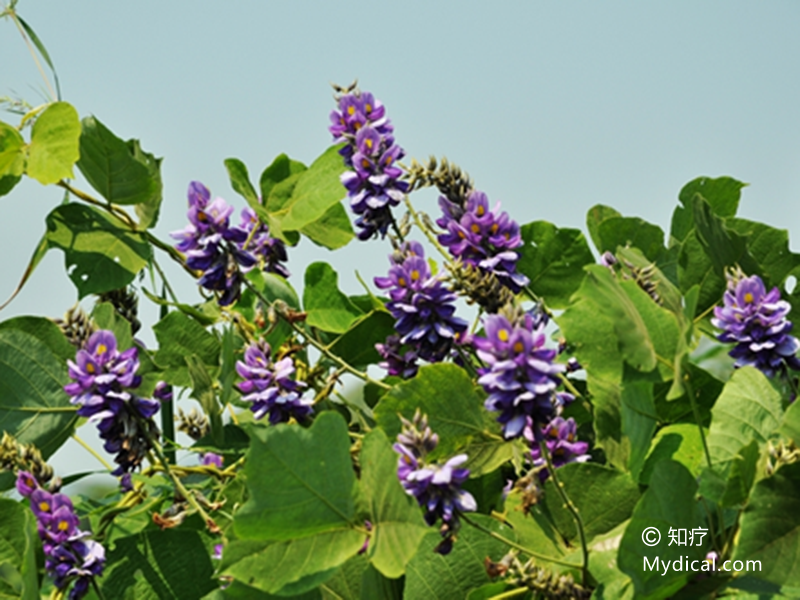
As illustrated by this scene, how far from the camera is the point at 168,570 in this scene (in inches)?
48.8

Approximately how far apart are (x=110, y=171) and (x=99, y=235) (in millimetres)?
116

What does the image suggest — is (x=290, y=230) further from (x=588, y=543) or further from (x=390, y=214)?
(x=588, y=543)

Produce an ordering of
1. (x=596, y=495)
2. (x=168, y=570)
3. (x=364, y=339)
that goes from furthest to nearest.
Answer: (x=364, y=339) < (x=168, y=570) < (x=596, y=495)

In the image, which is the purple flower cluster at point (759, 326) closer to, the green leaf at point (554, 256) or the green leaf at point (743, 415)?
the green leaf at point (743, 415)

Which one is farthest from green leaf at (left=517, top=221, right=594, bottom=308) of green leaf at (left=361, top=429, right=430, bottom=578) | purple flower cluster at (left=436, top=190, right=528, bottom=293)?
green leaf at (left=361, top=429, right=430, bottom=578)

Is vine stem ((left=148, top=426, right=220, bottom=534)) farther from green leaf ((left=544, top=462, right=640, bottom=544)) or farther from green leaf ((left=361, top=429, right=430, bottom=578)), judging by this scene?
green leaf ((left=544, top=462, right=640, bottom=544))

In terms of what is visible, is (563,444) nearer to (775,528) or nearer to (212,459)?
(775,528)

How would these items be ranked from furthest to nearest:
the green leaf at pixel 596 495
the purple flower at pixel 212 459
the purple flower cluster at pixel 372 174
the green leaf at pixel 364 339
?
1. the purple flower at pixel 212 459
2. the green leaf at pixel 364 339
3. the purple flower cluster at pixel 372 174
4. the green leaf at pixel 596 495

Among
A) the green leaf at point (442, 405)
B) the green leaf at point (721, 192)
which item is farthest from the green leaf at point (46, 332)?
the green leaf at point (721, 192)

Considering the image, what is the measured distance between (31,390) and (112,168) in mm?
395

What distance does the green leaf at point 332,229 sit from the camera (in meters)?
1.68

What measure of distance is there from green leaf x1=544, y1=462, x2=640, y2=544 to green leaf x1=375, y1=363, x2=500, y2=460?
5.0 inches

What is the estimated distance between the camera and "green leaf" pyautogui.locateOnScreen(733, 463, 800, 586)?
897mm

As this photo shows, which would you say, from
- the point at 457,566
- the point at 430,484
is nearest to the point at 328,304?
the point at 457,566
